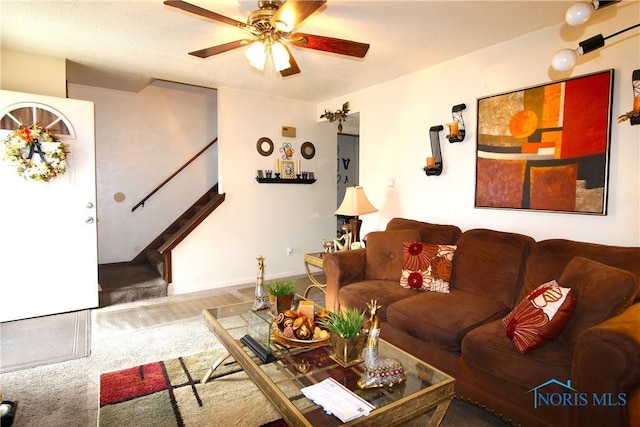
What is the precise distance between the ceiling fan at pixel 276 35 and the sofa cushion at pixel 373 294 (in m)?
1.75

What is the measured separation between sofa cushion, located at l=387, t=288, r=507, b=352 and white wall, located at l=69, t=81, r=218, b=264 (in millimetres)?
4069

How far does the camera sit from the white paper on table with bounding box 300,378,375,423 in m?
1.33

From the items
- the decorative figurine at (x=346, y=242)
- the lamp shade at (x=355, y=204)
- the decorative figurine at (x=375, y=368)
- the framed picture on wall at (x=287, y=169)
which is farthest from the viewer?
the framed picture on wall at (x=287, y=169)

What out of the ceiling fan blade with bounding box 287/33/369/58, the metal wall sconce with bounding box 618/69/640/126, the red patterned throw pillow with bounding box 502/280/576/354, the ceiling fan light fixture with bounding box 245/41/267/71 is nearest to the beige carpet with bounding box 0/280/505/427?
the red patterned throw pillow with bounding box 502/280/576/354

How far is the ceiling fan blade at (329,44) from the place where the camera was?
2210mm

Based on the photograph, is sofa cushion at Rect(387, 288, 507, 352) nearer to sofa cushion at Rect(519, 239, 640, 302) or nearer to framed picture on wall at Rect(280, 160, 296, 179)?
sofa cushion at Rect(519, 239, 640, 302)

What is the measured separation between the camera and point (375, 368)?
154 centimetres

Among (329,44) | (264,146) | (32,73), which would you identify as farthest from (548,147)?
(32,73)

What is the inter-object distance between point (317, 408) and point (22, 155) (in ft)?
11.1

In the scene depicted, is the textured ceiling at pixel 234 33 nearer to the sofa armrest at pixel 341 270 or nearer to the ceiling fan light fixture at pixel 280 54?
the ceiling fan light fixture at pixel 280 54

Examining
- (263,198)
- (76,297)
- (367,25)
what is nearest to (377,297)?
(367,25)

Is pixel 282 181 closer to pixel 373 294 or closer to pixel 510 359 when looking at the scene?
pixel 373 294

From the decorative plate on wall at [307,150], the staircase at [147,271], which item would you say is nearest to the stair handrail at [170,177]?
the staircase at [147,271]

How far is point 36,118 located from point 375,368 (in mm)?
3677
